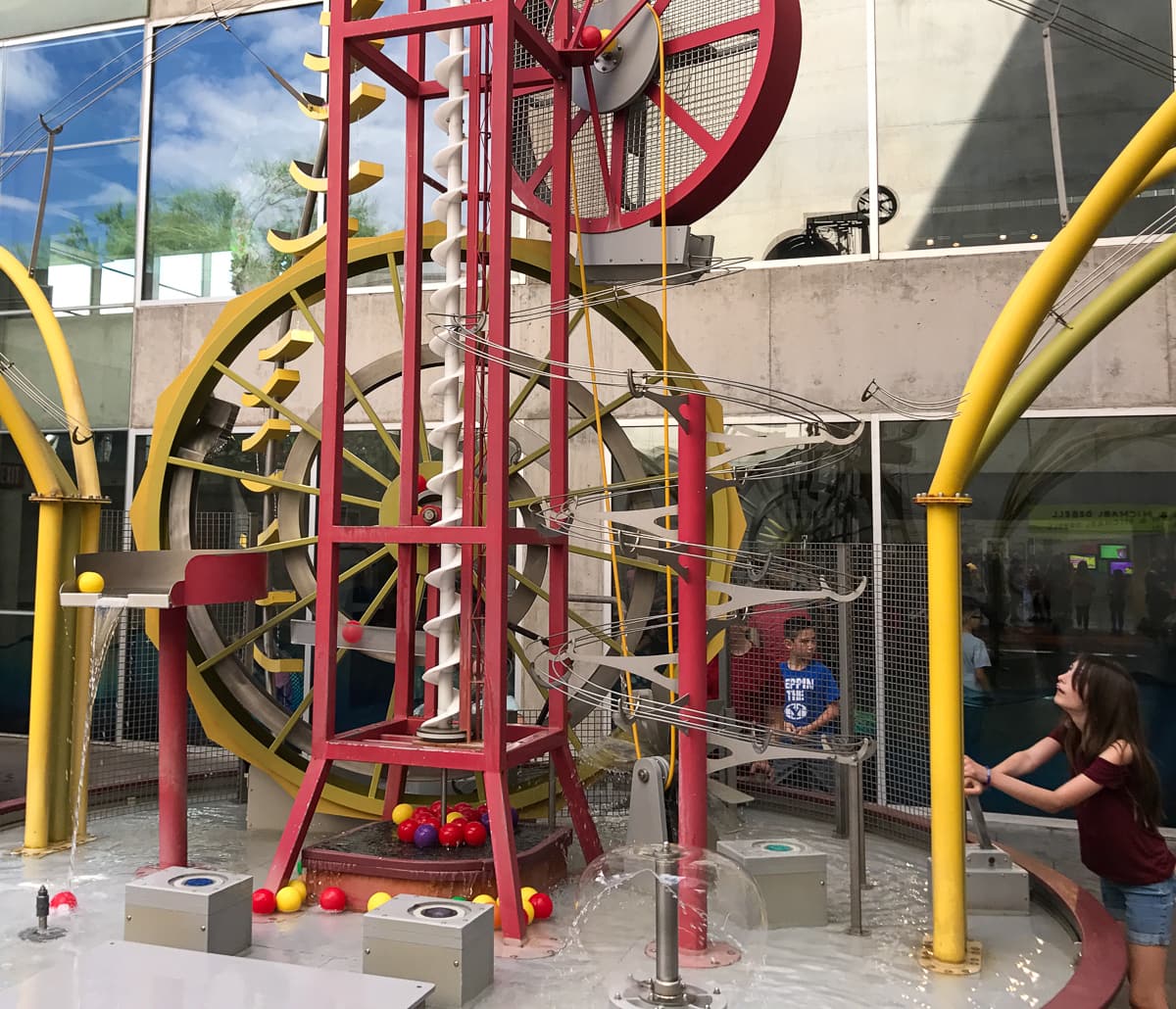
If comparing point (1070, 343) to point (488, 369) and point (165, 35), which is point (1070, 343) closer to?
point (488, 369)

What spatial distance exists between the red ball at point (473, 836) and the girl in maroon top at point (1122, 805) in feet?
6.85

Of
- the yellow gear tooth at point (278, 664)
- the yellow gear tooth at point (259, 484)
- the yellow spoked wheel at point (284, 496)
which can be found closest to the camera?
the yellow spoked wheel at point (284, 496)

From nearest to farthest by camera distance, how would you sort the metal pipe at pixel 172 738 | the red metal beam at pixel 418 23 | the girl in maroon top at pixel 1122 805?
the girl in maroon top at pixel 1122 805
the red metal beam at pixel 418 23
the metal pipe at pixel 172 738

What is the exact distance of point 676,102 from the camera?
5.29m

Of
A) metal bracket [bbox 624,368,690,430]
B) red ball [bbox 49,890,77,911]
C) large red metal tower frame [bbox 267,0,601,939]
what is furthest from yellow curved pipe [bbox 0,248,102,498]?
metal bracket [bbox 624,368,690,430]

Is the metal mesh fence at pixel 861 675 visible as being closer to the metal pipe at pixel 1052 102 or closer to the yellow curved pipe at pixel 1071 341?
the yellow curved pipe at pixel 1071 341

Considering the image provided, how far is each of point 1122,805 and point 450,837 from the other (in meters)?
2.58

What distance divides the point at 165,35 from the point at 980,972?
9250 millimetres

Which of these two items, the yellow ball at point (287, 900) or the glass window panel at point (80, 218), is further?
the glass window panel at point (80, 218)

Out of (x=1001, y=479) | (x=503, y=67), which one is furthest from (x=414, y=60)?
(x=1001, y=479)

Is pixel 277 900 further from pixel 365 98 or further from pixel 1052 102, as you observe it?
pixel 1052 102

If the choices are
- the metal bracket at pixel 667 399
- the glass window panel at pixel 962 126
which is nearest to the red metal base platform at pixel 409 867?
the metal bracket at pixel 667 399

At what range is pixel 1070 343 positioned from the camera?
4188mm

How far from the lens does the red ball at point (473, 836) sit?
4.65m
